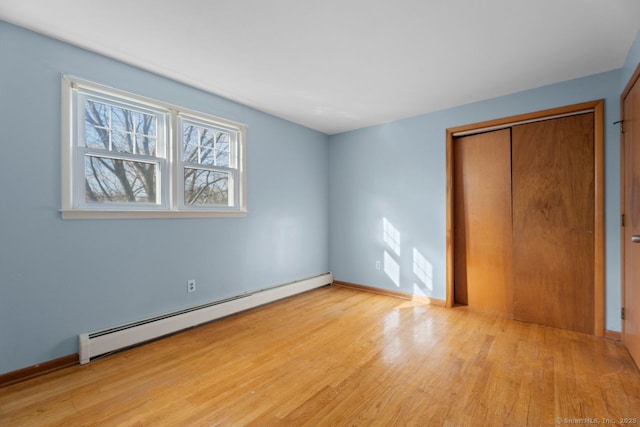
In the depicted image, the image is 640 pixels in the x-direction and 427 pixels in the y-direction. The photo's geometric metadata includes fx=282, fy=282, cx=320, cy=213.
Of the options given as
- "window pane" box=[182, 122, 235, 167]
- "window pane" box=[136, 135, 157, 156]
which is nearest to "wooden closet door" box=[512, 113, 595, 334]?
"window pane" box=[182, 122, 235, 167]

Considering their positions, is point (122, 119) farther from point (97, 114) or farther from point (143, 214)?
point (143, 214)

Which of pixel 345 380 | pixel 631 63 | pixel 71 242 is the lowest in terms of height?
pixel 345 380

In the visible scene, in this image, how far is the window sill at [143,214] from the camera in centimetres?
223

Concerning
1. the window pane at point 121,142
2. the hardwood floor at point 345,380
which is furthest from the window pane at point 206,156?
the hardwood floor at point 345,380

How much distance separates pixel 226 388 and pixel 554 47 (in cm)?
356

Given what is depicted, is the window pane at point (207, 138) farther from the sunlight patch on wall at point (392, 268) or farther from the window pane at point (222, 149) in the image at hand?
the sunlight patch on wall at point (392, 268)

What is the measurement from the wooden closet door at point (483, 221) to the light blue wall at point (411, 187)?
0.21 m

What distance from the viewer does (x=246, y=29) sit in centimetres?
203

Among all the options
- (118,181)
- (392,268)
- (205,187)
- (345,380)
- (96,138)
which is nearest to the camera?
(345,380)

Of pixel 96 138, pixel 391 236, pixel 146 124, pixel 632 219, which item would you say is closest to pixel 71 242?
pixel 96 138

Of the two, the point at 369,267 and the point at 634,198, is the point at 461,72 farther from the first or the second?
the point at 369,267

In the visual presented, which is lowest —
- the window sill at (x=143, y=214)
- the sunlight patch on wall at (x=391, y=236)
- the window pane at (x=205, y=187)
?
the sunlight patch on wall at (x=391, y=236)

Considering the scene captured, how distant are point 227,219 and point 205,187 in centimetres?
44

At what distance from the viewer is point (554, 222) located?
2.93m
